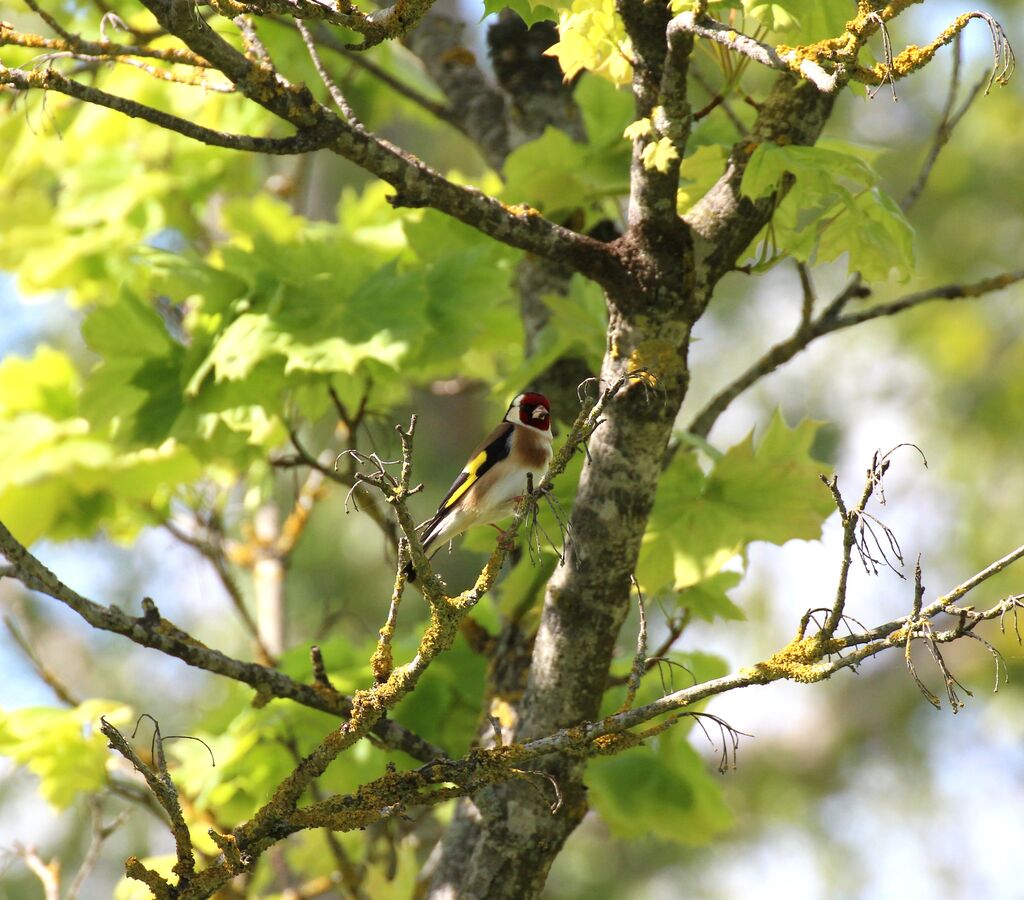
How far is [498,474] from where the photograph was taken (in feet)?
9.28

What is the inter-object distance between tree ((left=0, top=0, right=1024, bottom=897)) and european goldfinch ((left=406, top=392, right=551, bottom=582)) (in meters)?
0.15

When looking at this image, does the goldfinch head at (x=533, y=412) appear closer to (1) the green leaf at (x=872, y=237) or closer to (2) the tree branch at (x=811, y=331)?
(2) the tree branch at (x=811, y=331)

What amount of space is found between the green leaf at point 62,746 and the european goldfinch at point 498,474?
1137 millimetres

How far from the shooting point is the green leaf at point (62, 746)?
10.6ft

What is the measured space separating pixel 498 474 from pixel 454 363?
1186mm

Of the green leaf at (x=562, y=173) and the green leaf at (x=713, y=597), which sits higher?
the green leaf at (x=562, y=173)

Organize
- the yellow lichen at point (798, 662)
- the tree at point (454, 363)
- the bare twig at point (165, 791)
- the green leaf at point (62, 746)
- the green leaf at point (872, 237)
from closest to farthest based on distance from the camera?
the bare twig at point (165, 791), the yellow lichen at point (798, 662), the tree at point (454, 363), the green leaf at point (872, 237), the green leaf at point (62, 746)

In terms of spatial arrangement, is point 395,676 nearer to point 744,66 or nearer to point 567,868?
point 744,66

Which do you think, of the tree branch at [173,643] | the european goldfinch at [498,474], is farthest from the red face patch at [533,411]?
the tree branch at [173,643]

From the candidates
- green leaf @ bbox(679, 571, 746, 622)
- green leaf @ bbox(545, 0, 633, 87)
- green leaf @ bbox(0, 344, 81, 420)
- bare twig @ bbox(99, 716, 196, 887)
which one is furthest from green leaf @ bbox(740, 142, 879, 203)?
green leaf @ bbox(0, 344, 81, 420)

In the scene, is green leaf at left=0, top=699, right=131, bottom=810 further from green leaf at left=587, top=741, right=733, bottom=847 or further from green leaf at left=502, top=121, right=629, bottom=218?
green leaf at left=502, top=121, right=629, bottom=218

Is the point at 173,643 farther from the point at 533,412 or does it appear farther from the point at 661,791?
the point at 661,791

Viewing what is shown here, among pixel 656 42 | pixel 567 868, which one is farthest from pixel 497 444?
pixel 567 868

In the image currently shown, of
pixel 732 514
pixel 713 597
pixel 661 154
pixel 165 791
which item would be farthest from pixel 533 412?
pixel 165 791
